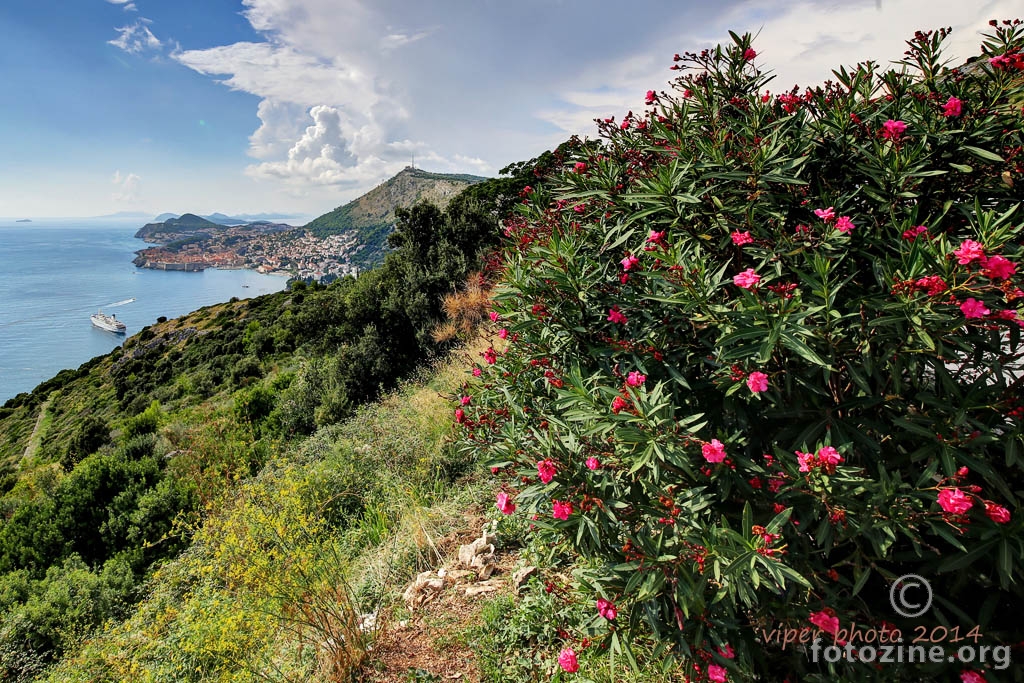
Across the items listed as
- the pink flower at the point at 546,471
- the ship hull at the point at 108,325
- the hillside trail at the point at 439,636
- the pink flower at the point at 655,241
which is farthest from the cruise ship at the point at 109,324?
the pink flower at the point at 655,241

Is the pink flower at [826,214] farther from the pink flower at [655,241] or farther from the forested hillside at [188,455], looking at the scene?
the forested hillside at [188,455]

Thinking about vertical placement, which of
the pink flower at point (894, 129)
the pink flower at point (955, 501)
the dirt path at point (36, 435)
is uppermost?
the pink flower at point (894, 129)

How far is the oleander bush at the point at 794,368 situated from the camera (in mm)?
1370

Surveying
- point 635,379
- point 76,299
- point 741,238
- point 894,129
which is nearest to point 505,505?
point 635,379

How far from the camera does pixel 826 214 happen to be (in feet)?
5.23

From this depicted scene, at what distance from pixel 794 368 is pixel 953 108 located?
1195 mm

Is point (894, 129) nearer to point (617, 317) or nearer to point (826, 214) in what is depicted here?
point (826, 214)

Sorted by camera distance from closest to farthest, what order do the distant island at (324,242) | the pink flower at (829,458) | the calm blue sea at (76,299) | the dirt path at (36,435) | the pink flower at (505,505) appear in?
the pink flower at (829,458)
the pink flower at (505,505)
the dirt path at (36,435)
the calm blue sea at (76,299)
the distant island at (324,242)

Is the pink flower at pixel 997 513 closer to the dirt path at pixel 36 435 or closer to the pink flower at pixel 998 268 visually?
the pink flower at pixel 998 268

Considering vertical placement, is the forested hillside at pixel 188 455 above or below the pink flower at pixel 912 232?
below

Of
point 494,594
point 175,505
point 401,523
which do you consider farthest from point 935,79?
point 175,505

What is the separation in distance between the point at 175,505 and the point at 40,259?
9835 inches

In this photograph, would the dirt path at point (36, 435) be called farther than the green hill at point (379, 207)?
No

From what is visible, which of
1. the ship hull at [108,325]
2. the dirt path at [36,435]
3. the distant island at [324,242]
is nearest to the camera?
the dirt path at [36,435]
